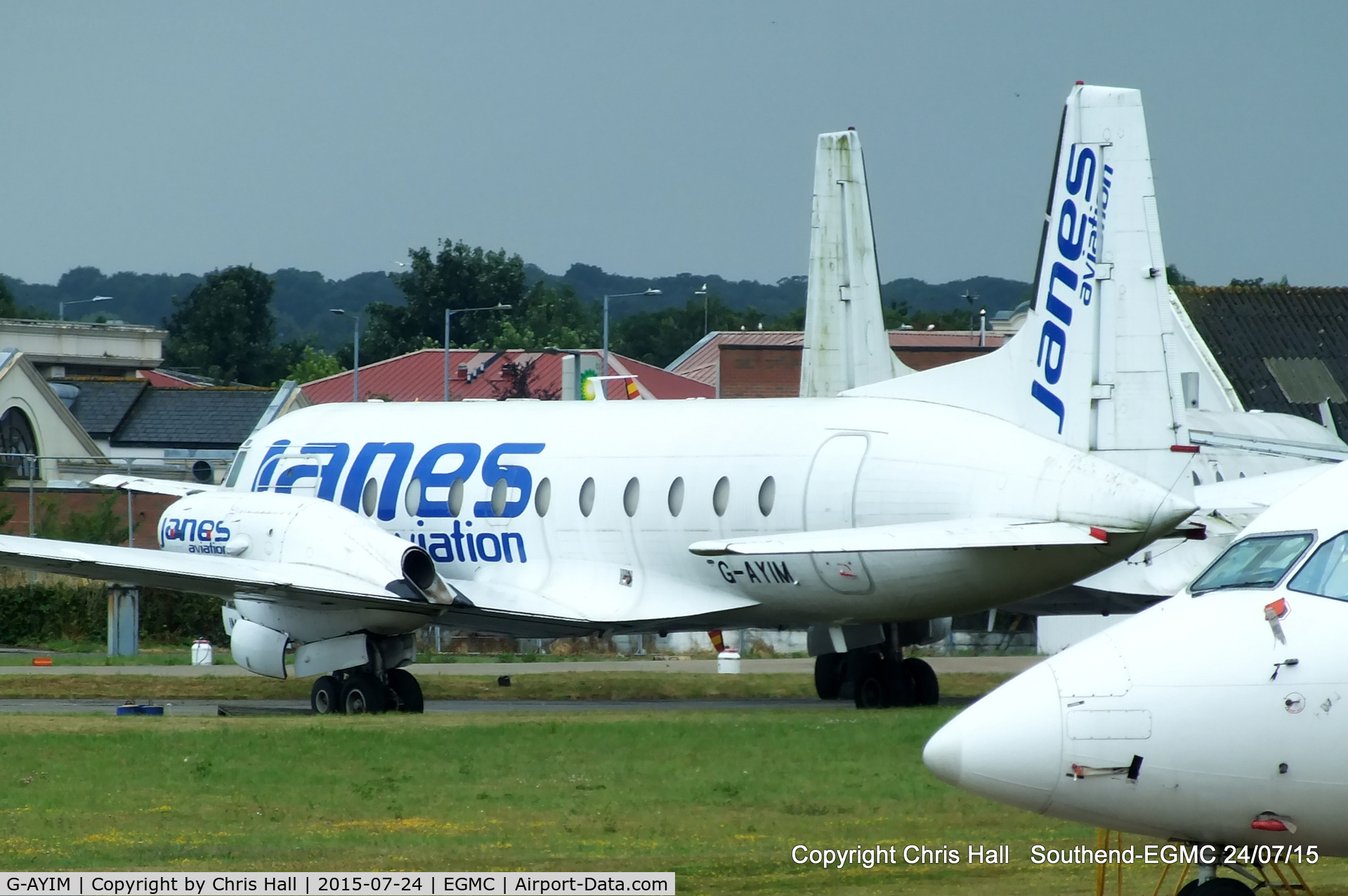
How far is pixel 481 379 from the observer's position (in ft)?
249

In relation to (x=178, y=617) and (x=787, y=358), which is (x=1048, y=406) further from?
(x=787, y=358)

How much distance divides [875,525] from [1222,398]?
1091 inches

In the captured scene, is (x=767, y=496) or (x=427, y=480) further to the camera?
(x=427, y=480)

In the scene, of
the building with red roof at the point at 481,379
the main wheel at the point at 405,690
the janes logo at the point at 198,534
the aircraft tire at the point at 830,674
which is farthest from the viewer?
the building with red roof at the point at 481,379

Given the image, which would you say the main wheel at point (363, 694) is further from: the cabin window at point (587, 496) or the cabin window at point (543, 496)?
the cabin window at point (587, 496)

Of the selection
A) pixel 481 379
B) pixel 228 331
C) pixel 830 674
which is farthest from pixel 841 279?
pixel 228 331

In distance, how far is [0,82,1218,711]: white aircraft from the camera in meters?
18.5

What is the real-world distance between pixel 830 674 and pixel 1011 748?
638 inches

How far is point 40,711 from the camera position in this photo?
882 inches

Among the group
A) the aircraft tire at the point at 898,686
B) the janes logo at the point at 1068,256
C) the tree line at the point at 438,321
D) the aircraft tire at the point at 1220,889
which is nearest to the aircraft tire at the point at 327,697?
the aircraft tire at the point at 898,686

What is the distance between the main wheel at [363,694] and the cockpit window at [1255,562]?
46.8 ft

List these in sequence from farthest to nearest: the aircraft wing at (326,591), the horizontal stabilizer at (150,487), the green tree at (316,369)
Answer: the green tree at (316,369) < the horizontal stabilizer at (150,487) < the aircraft wing at (326,591)

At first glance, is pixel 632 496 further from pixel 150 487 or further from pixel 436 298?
pixel 436 298

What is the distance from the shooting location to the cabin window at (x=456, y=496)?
23.4 m
